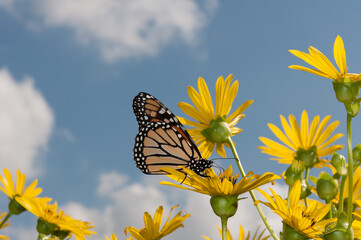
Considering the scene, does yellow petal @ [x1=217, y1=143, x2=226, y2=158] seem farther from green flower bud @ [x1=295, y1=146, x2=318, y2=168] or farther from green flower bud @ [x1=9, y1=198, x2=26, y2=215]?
green flower bud @ [x1=9, y1=198, x2=26, y2=215]

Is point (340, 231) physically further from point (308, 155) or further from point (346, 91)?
point (308, 155)

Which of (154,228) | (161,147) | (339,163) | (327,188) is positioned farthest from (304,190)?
(161,147)

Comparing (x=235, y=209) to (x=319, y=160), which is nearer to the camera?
(x=235, y=209)

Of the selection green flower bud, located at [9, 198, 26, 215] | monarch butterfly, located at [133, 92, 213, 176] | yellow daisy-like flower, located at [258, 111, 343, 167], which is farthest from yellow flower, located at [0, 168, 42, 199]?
yellow daisy-like flower, located at [258, 111, 343, 167]

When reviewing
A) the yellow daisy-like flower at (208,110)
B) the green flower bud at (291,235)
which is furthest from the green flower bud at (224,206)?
the yellow daisy-like flower at (208,110)

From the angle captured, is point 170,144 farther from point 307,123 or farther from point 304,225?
point 304,225

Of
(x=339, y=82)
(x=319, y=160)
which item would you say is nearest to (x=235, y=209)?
(x=339, y=82)

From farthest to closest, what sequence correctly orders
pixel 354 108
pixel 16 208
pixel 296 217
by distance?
pixel 16 208, pixel 354 108, pixel 296 217
